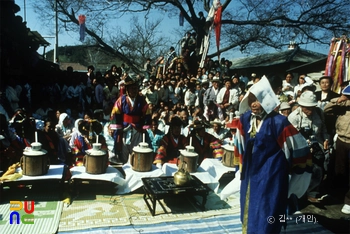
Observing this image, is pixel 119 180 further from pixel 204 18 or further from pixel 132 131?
pixel 204 18

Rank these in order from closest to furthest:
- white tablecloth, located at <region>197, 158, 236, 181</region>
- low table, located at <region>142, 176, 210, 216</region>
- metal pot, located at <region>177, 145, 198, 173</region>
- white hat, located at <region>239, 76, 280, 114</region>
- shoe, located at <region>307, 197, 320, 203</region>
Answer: white hat, located at <region>239, 76, 280, 114</region>, low table, located at <region>142, 176, 210, 216</region>, shoe, located at <region>307, 197, 320, 203</region>, metal pot, located at <region>177, 145, 198, 173</region>, white tablecloth, located at <region>197, 158, 236, 181</region>

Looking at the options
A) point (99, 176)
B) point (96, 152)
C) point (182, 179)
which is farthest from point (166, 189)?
point (96, 152)

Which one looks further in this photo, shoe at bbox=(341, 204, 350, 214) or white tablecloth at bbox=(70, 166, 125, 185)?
white tablecloth at bbox=(70, 166, 125, 185)

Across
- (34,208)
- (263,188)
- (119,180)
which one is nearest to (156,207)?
(119,180)

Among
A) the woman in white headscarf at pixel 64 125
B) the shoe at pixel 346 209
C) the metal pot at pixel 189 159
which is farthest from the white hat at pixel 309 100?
the woman in white headscarf at pixel 64 125

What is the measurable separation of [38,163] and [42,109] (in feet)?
18.3

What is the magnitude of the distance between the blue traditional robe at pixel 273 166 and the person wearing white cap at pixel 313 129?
6.25 ft

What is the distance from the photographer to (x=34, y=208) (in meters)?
4.30

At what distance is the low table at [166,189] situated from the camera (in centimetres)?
422

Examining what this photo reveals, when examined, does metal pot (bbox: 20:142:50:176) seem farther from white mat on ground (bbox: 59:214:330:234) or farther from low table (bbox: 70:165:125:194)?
white mat on ground (bbox: 59:214:330:234)

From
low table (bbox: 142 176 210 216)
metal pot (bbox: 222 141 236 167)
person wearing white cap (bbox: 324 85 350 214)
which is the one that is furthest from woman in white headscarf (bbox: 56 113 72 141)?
person wearing white cap (bbox: 324 85 350 214)

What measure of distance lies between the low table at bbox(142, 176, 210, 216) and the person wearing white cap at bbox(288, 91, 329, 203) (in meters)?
1.82

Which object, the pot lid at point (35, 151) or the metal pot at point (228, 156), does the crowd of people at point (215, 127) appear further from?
the pot lid at point (35, 151)

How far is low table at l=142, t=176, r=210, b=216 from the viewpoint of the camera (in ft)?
13.8
